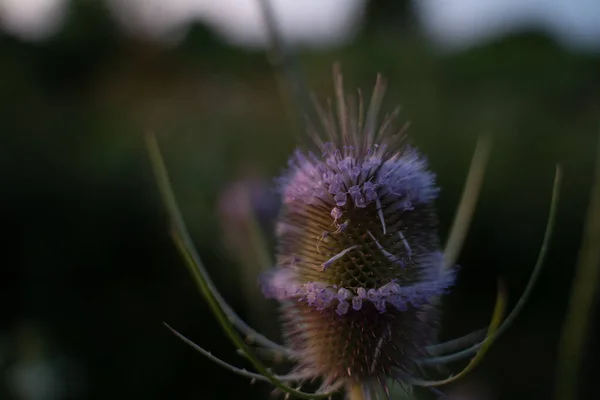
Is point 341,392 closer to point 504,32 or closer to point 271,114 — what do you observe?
point 271,114

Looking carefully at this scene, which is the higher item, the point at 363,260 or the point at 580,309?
the point at 363,260

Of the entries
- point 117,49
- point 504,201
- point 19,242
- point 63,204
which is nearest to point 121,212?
point 63,204

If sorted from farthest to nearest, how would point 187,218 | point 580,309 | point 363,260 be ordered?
point 187,218, point 580,309, point 363,260

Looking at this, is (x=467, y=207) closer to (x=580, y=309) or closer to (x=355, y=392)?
(x=580, y=309)

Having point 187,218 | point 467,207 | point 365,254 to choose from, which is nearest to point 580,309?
point 467,207

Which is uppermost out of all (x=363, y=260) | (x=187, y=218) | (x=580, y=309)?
(x=187, y=218)

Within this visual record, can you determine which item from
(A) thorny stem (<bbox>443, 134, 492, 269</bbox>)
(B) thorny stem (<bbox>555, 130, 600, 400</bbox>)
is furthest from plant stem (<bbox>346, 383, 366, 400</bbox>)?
(B) thorny stem (<bbox>555, 130, 600, 400</bbox>)
